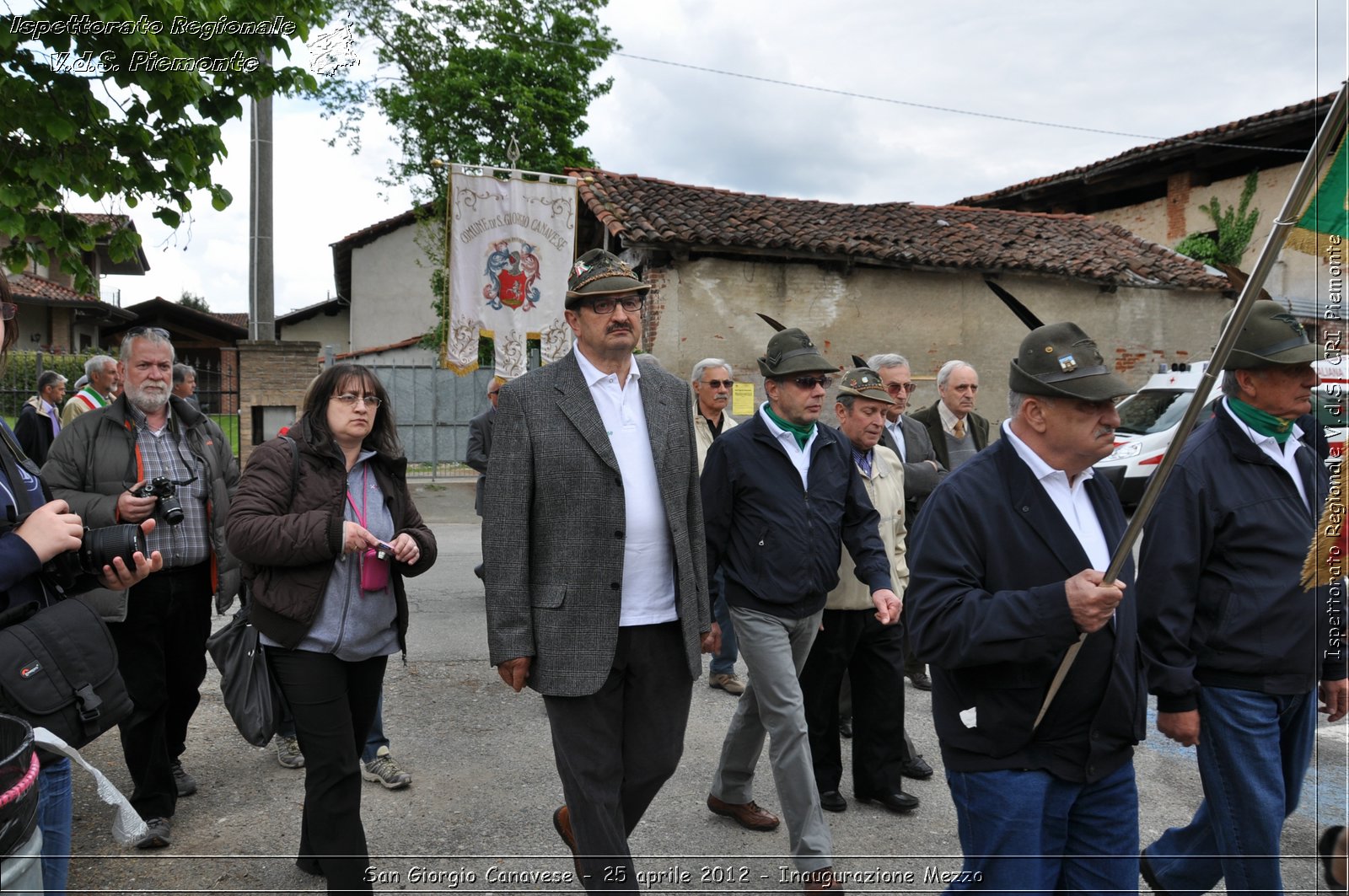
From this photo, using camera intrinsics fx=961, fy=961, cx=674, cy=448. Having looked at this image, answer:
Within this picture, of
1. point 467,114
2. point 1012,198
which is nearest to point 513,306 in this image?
point 467,114

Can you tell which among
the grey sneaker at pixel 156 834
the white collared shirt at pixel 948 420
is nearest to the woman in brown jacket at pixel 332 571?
the grey sneaker at pixel 156 834

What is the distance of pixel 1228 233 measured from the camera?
2094cm

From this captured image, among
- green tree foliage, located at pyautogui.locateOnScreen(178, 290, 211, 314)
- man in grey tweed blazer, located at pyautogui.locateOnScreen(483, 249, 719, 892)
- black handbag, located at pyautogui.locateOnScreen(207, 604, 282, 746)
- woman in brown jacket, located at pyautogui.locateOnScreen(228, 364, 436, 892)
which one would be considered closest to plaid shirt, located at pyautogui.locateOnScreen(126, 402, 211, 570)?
black handbag, located at pyautogui.locateOnScreen(207, 604, 282, 746)

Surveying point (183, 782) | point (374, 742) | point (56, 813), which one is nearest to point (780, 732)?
point (374, 742)

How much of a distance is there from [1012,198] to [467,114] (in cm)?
1527

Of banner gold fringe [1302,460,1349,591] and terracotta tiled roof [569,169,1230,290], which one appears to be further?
terracotta tiled roof [569,169,1230,290]

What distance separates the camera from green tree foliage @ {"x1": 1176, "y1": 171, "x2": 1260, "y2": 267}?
67.2 ft

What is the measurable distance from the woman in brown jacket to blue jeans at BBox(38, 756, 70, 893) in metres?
0.93

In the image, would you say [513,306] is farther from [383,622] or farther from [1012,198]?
[1012,198]

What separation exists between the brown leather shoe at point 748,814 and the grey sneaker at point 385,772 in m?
1.46

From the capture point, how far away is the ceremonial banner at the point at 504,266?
11539mm

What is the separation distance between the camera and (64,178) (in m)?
5.82

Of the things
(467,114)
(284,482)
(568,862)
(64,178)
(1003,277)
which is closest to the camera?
(284,482)

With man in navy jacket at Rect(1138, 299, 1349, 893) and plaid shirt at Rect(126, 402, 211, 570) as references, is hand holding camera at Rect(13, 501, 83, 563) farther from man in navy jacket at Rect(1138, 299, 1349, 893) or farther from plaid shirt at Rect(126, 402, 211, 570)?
man in navy jacket at Rect(1138, 299, 1349, 893)
